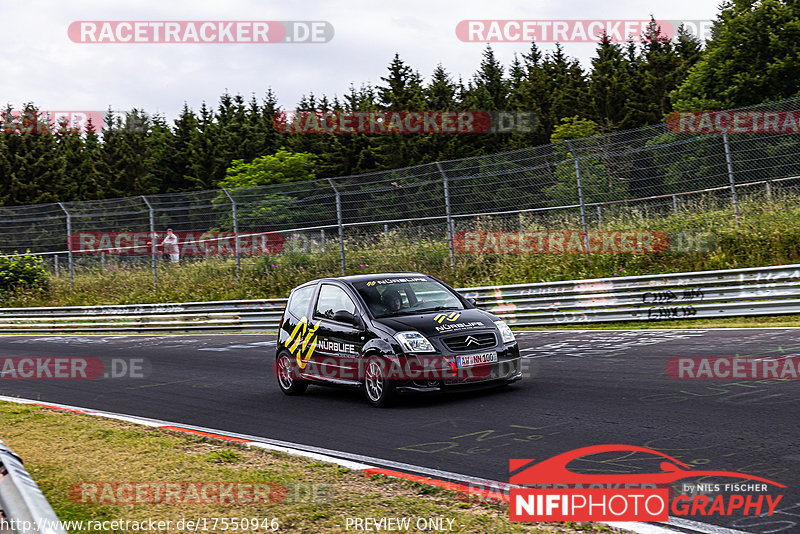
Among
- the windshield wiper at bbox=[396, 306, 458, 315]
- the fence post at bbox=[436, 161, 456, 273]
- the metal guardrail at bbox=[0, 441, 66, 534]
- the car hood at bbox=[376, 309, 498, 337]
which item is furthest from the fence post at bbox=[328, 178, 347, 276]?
the metal guardrail at bbox=[0, 441, 66, 534]

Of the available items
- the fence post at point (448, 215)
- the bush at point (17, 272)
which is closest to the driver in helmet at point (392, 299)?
the fence post at point (448, 215)

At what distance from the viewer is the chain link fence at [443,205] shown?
52.4 ft

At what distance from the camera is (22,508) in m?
3.01

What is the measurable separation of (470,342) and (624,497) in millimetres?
4000

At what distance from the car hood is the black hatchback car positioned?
0.04 feet

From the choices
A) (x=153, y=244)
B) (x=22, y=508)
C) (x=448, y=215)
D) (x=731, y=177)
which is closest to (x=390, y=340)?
(x=22, y=508)

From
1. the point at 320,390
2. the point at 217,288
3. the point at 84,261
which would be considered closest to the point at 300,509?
the point at 320,390

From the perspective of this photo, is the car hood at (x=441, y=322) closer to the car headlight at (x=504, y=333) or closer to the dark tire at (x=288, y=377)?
the car headlight at (x=504, y=333)

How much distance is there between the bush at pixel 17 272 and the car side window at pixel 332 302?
21659mm

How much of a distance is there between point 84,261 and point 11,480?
2513 cm

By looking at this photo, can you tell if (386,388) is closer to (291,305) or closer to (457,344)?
(457,344)

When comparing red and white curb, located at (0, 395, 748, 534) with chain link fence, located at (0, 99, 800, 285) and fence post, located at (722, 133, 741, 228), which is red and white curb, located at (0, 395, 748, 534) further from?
fence post, located at (722, 133, 741, 228)

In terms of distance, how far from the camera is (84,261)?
2672 cm

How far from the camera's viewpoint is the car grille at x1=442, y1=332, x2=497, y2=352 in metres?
8.77
